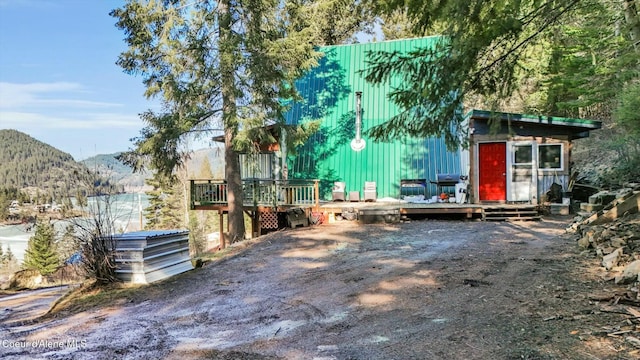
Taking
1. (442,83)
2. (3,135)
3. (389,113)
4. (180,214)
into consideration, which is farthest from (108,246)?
(3,135)

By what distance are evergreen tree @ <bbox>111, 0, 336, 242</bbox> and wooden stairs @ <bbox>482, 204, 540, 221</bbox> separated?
666cm

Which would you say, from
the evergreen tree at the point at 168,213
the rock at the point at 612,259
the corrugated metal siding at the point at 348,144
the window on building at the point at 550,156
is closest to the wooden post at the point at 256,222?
the corrugated metal siding at the point at 348,144

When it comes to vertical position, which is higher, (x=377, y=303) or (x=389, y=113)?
(x=389, y=113)

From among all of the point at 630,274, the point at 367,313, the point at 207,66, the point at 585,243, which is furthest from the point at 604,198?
the point at 207,66

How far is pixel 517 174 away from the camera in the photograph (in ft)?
41.1

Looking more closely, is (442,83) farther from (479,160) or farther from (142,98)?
(142,98)

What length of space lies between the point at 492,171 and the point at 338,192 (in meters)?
5.29

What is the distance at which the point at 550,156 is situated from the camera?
1233 cm

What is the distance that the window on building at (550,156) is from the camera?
1225 cm

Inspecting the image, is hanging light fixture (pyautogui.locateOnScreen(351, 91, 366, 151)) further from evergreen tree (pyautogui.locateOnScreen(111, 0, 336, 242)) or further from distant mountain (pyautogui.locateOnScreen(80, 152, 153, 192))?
distant mountain (pyautogui.locateOnScreen(80, 152, 153, 192))

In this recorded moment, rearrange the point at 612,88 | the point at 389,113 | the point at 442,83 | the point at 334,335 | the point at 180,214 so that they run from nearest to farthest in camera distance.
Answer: the point at 334,335 → the point at 442,83 → the point at 612,88 → the point at 389,113 → the point at 180,214

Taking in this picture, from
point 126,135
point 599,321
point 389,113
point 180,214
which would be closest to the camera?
point 599,321

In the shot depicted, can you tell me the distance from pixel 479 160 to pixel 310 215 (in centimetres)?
566

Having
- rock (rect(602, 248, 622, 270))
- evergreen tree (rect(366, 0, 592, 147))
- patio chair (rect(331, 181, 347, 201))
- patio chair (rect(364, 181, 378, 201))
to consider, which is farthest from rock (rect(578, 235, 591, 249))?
patio chair (rect(331, 181, 347, 201))
